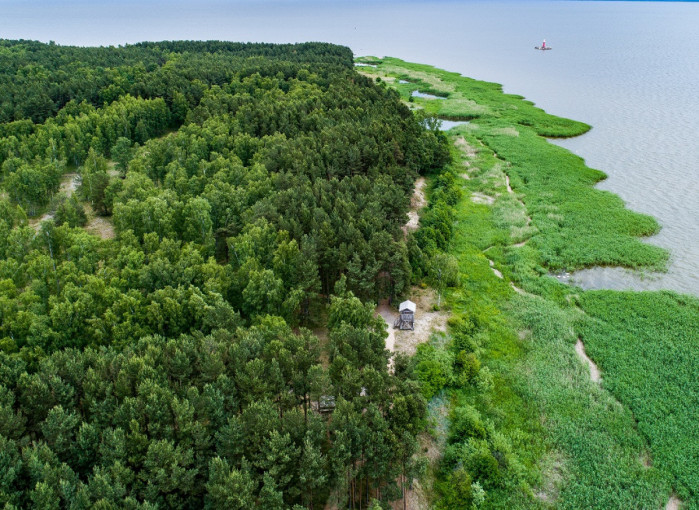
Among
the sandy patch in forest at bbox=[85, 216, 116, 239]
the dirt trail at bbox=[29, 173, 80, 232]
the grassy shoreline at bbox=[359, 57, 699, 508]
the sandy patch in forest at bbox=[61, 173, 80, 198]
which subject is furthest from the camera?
the sandy patch in forest at bbox=[61, 173, 80, 198]

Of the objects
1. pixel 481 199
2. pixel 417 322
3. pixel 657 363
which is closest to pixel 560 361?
pixel 657 363

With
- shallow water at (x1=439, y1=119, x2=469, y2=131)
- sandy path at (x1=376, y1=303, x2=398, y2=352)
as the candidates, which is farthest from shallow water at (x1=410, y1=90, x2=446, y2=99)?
sandy path at (x1=376, y1=303, x2=398, y2=352)

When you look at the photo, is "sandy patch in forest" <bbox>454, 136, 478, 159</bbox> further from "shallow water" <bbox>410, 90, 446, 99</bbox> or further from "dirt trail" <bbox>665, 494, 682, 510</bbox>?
"dirt trail" <bbox>665, 494, 682, 510</bbox>

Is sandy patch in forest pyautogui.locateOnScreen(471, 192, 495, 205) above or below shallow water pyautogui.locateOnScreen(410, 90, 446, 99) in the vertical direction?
below

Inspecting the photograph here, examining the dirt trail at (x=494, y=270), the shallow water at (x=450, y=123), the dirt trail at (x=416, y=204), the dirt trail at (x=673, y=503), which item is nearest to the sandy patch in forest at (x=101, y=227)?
the dirt trail at (x=416, y=204)

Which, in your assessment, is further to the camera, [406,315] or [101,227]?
[101,227]

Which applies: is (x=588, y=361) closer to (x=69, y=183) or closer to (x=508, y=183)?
(x=508, y=183)

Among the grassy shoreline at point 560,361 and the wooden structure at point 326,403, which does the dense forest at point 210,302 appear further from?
the grassy shoreline at point 560,361
